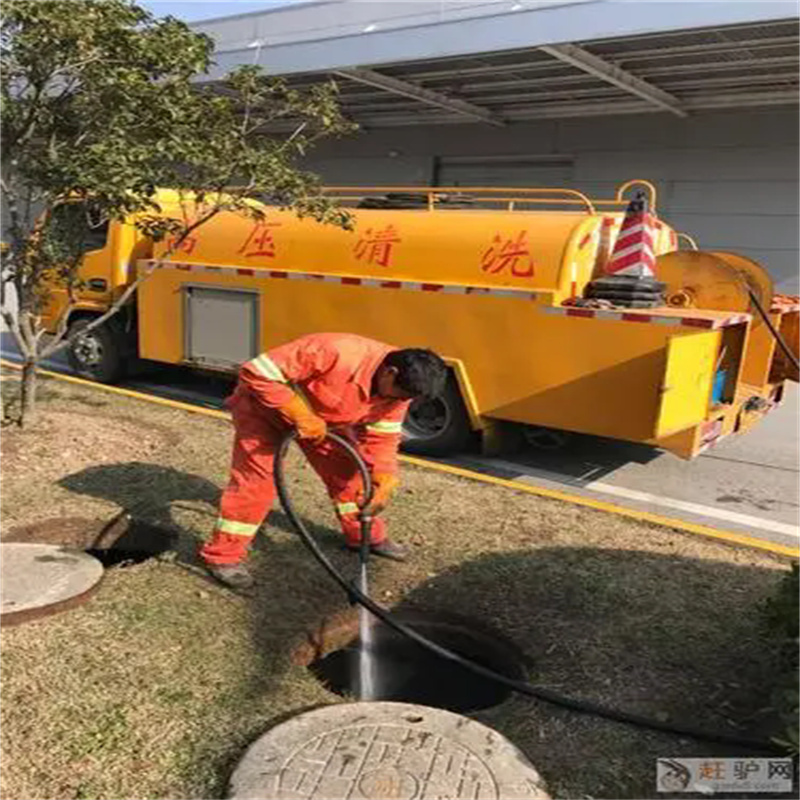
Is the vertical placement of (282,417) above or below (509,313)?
below

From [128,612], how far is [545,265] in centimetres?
368

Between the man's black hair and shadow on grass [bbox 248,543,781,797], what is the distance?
103 centimetres

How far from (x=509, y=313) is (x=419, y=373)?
263cm

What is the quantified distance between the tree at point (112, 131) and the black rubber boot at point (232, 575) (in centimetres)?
249

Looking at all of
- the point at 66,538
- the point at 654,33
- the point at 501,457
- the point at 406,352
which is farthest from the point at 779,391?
the point at 66,538

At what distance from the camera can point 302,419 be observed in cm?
367

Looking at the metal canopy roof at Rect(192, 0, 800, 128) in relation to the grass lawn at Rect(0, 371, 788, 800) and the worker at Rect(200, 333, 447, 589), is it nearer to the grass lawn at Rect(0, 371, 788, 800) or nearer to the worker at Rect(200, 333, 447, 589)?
the grass lawn at Rect(0, 371, 788, 800)

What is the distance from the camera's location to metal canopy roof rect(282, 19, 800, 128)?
917 centimetres

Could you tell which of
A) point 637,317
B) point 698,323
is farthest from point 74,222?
point 698,323

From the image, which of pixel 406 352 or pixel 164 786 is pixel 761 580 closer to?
pixel 406 352

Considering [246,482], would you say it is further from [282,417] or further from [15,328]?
[15,328]

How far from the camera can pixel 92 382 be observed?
888 cm

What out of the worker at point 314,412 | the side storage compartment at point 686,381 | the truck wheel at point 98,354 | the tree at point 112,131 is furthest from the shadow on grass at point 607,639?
the truck wheel at point 98,354

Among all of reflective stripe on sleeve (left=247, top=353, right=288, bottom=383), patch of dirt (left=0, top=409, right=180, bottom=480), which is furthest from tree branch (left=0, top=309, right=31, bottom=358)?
reflective stripe on sleeve (left=247, top=353, right=288, bottom=383)
